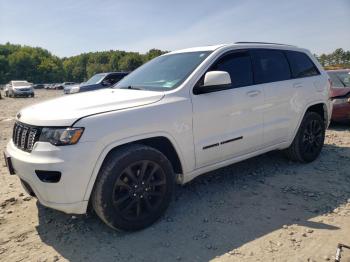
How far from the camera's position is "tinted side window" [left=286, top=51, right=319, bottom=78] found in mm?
4957

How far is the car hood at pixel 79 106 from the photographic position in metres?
2.96

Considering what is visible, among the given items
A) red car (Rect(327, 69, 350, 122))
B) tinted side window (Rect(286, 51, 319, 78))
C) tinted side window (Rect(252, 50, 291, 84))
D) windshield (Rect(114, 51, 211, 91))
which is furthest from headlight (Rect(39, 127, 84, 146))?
red car (Rect(327, 69, 350, 122))

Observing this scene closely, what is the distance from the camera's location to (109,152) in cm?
312

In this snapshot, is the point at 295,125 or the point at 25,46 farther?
the point at 25,46

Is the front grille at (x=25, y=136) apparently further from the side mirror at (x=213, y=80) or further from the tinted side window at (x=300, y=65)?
the tinted side window at (x=300, y=65)

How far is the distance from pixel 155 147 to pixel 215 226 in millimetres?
1007

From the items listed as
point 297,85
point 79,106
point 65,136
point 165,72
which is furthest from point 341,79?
point 65,136

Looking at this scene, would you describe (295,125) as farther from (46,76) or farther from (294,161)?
(46,76)

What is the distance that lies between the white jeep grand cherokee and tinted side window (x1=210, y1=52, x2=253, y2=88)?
→ 14mm

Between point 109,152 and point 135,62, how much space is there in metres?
97.4

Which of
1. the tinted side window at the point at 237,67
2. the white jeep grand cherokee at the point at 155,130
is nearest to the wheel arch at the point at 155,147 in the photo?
the white jeep grand cherokee at the point at 155,130

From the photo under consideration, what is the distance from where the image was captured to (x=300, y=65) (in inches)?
200

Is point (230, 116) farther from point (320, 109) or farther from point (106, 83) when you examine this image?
point (106, 83)

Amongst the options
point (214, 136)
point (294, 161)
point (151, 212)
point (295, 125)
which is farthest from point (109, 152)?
point (294, 161)
